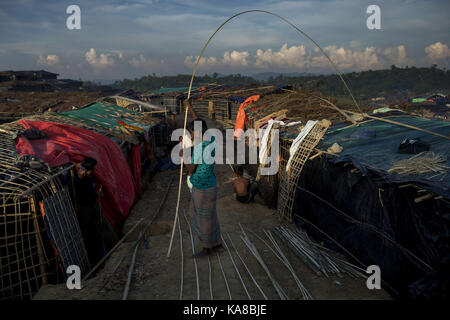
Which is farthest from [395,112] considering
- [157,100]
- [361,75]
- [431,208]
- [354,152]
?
[361,75]


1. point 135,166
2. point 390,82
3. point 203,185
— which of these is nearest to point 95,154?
point 203,185

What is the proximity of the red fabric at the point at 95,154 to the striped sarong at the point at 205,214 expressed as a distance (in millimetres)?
2166

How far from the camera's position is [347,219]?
459 cm

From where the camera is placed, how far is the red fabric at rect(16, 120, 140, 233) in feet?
15.6

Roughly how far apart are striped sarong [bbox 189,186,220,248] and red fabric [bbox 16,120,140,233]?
217 centimetres

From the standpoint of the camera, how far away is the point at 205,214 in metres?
4.16

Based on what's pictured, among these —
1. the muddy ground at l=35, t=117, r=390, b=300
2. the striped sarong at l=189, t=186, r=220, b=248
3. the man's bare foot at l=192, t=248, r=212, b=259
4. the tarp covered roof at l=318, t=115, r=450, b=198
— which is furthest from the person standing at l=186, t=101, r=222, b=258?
the tarp covered roof at l=318, t=115, r=450, b=198

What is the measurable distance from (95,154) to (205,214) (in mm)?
2614

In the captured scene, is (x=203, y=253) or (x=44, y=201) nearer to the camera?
(x=44, y=201)

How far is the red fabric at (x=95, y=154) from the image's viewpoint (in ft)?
15.6

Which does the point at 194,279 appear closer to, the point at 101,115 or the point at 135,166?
the point at 135,166

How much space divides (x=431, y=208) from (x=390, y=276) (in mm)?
1142

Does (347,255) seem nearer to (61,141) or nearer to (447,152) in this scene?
(447,152)

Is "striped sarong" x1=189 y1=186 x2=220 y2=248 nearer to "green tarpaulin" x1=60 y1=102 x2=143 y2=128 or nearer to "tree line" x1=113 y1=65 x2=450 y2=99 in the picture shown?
"green tarpaulin" x1=60 y1=102 x2=143 y2=128
